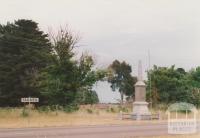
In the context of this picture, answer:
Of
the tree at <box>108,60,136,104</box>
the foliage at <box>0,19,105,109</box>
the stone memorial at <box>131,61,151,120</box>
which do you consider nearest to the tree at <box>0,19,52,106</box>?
the foliage at <box>0,19,105,109</box>

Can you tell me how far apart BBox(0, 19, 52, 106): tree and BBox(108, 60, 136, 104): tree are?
107 ft

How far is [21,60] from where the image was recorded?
70250mm

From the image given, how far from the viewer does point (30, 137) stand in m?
23.2

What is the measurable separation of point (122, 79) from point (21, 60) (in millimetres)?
43310

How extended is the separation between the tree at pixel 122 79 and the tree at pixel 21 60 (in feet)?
107

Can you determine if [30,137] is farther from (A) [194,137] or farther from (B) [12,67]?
(B) [12,67]

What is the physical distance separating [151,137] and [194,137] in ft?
6.71

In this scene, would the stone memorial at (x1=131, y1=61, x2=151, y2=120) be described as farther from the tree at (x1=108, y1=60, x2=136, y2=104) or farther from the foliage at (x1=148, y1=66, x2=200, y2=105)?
the tree at (x1=108, y1=60, x2=136, y2=104)

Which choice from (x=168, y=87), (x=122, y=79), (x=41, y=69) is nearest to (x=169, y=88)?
(x=168, y=87)

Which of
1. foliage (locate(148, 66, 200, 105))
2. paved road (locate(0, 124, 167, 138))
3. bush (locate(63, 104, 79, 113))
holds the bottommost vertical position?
paved road (locate(0, 124, 167, 138))

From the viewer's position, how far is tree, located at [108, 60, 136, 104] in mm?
104750

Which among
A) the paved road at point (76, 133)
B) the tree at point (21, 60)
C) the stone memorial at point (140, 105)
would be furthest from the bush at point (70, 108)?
the paved road at point (76, 133)

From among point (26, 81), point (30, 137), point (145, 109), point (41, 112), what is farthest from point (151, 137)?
point (26, 81)

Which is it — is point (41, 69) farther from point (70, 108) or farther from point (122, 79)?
point (122, 79)
